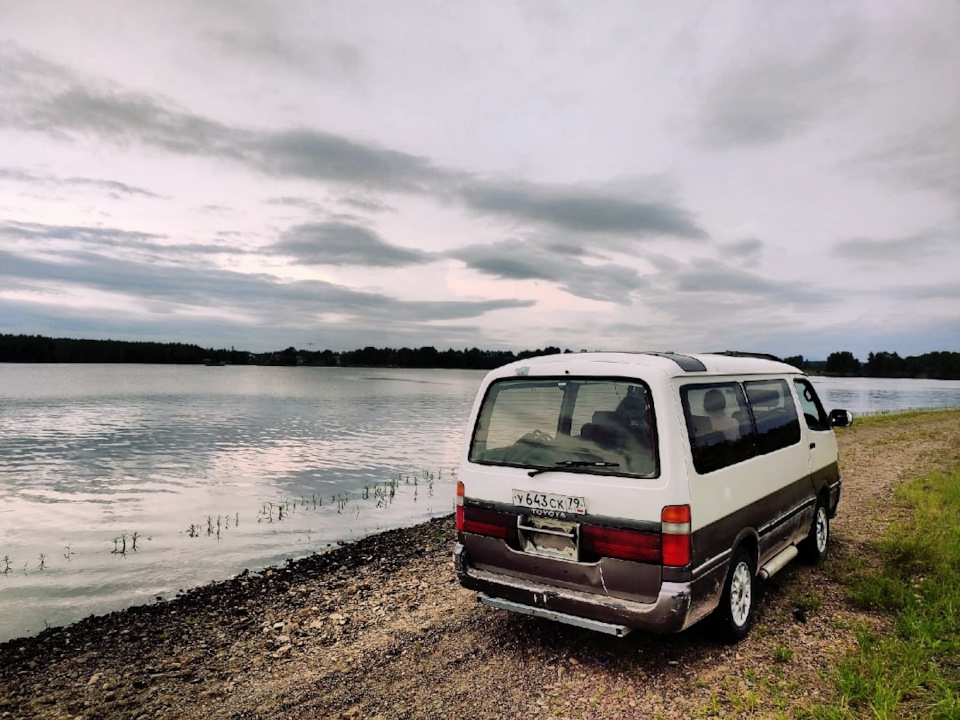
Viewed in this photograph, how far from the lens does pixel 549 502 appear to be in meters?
4.58

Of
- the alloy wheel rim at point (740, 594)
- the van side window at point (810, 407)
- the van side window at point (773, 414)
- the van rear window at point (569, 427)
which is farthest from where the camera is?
the van side window at point (810, 407)

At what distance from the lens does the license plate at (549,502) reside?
4.46 m

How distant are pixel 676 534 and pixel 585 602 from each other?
0.88 m

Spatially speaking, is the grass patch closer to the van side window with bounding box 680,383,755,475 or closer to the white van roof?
the van side window with bounding box 680,383,755,475

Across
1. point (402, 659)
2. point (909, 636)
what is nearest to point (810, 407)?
point (909, 636)

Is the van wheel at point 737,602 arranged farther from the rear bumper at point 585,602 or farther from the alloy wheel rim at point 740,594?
the rear bumper at point 585,602

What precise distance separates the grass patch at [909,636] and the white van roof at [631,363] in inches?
98.2

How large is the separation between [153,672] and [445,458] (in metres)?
18.2

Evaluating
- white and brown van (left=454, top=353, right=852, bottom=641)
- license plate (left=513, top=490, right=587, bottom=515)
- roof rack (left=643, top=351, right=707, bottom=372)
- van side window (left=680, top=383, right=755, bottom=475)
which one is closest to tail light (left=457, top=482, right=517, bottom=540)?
white and brown van (left=454, top=353, right=852, bottom=641)

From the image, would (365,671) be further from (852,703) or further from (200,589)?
(200,589)

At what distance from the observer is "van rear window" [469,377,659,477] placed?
444 centimetres

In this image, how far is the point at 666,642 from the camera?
521 cm

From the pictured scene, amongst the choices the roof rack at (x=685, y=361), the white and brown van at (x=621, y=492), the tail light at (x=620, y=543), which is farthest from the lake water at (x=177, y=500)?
the roof rack at (x=685, y=361)

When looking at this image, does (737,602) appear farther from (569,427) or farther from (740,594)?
(569,427)
